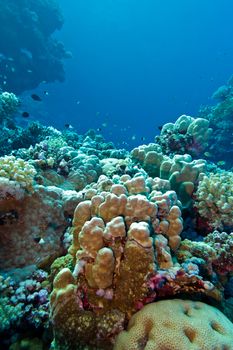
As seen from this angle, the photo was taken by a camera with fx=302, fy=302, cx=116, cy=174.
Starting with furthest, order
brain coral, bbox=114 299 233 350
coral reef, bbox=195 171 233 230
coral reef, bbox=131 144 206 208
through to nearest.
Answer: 1. coral reef, bbox=131 144 206 208
2. coral reef, bbox=195 171 233 230
3. brain coral, bbox=114 299 233 350

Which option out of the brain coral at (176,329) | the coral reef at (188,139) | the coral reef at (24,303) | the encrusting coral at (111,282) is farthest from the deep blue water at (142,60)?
the brain coral at (176,329)

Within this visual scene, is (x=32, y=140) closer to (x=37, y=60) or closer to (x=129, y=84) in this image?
(x=37, y=60)

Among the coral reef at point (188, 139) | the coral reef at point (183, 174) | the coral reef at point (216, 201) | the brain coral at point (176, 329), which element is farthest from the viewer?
the coral reef at point (188, 139)

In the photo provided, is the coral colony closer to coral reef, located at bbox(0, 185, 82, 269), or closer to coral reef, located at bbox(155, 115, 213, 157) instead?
coral reef, located at bbox(0, 185, 82, 269)

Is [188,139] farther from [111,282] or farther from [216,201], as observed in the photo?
[111,282]

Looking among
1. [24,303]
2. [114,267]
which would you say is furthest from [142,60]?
[114,267]

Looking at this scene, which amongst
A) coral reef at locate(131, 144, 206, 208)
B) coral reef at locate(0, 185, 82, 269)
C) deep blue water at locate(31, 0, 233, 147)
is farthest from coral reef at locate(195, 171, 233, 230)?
deep blue water at locate(31, 0, 233, 147)

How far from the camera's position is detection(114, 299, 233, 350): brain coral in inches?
103

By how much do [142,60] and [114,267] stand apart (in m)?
154

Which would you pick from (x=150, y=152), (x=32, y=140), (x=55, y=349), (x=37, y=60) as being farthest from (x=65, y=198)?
(x=37, y=60)

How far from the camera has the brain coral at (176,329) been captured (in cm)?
263

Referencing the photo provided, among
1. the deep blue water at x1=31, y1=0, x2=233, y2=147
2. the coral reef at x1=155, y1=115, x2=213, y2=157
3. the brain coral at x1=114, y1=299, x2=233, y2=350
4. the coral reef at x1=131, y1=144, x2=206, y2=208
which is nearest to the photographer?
the brain coral at x1=114, y1=299, x2=233, y2=350

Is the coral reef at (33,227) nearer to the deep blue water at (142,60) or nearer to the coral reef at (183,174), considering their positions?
the coral reef at (183,174)

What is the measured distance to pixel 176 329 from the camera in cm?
269
